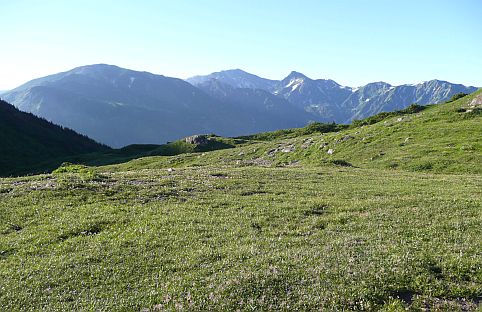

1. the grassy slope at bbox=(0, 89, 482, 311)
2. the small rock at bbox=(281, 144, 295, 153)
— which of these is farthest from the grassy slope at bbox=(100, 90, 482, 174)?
the grassy slope at bbox=(0, 89, 482, 311)

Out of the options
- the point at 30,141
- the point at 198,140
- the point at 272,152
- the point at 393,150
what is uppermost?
the point at 30,141

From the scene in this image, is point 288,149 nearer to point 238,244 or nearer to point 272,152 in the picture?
point 272,152

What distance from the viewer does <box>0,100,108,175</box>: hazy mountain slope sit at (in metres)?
138

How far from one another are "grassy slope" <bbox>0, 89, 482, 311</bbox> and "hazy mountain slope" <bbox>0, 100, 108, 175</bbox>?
110m

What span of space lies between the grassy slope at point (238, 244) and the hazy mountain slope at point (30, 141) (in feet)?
360

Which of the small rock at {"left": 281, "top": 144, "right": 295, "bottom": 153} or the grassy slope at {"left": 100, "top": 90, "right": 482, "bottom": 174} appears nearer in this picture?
the grassy slope at {"left": 100, "top": 90, "right": 482, "bottom": 174}

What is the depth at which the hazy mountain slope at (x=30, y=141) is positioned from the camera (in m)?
138

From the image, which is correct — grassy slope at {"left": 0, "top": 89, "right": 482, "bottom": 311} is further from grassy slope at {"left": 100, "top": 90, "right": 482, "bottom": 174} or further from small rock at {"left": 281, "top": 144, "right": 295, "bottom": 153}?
small rock at {"left": 281, "top": 144, "right": 295, "bottom": 153}

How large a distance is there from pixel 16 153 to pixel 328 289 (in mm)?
155614

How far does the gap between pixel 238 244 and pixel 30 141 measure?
17081cm

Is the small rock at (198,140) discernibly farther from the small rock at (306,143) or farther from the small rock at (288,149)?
the small rock at (306,143)

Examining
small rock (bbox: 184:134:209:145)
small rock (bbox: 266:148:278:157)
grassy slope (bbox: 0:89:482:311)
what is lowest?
grassy slope (bbox: 0:89:482:311)

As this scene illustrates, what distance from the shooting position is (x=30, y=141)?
161 metres

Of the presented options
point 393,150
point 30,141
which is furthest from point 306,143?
point 30,141
